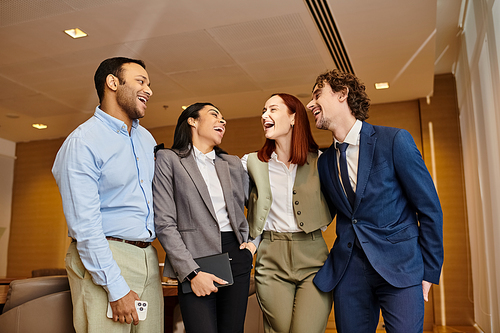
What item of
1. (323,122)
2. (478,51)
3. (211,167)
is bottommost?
(211,167)

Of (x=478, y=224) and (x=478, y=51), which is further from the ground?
(x=478, y=51)

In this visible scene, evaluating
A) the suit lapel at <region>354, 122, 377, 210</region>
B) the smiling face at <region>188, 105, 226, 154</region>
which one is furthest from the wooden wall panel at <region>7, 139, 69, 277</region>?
the suit lapel at <region>354, 122, 377, 210</region>

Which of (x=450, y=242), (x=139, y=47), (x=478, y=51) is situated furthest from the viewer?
(x=450, y=242)

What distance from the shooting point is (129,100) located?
6.56 ft

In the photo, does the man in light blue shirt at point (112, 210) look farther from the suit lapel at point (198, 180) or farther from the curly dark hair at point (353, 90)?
the curly dark hair at point (353, 90)

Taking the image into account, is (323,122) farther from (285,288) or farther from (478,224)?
(478,224)

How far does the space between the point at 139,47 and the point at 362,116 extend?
10.1 ft

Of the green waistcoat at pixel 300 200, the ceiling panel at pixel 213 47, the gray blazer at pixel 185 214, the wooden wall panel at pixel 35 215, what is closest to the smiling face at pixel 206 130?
the gray blazer at pixel 185 214

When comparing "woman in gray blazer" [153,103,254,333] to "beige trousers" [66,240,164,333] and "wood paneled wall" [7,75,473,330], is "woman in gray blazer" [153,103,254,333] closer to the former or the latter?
"beige trousers" [66,240,164,333]

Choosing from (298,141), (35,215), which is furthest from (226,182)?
(35,215)

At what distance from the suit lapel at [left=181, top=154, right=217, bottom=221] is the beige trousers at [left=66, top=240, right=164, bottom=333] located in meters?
0.35

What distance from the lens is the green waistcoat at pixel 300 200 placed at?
6.99ft

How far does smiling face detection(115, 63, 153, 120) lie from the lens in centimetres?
200

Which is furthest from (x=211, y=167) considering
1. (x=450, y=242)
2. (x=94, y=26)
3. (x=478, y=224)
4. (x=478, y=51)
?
(x=450, y=242)
